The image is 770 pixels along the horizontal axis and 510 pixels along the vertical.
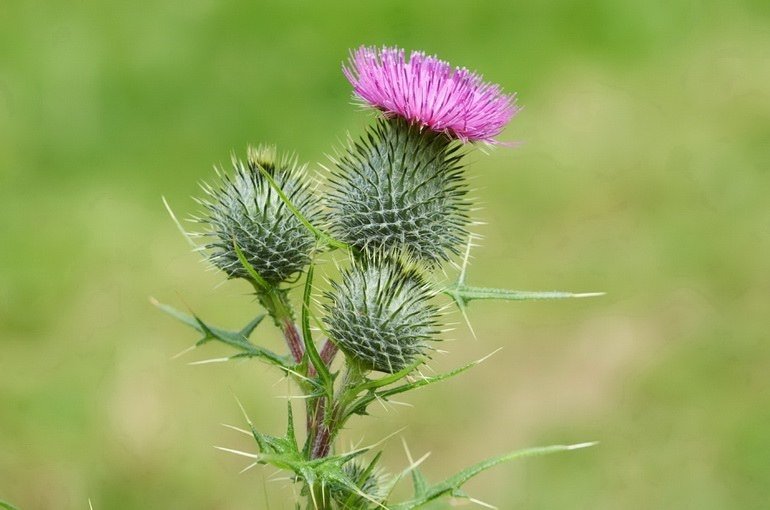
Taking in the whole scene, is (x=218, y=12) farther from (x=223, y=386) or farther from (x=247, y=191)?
(x=247, y=191)

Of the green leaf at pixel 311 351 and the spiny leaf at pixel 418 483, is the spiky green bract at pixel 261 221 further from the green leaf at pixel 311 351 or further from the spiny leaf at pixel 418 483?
the spiny leaf at pixel 418 483

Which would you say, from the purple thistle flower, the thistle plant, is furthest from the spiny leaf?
the purple thistle flower

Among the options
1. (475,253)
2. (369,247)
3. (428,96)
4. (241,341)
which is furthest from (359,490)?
(475,253)

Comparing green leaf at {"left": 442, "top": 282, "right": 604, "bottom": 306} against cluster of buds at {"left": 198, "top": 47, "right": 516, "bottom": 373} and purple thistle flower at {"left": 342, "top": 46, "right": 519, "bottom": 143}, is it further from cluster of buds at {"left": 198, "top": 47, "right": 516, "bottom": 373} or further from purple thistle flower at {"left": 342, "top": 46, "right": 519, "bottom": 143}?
purple thistle flower at {"left": 342, "top": 46, "right": 519, "bottom": 143}

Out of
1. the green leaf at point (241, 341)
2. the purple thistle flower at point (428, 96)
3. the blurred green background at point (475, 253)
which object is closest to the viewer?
the green leaf at point (241, 341)

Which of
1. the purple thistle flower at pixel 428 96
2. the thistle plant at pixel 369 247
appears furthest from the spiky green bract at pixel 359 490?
the purple thistle flower at pixel 428 96

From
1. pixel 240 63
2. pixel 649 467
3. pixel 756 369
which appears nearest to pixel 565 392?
pixel 649 467
